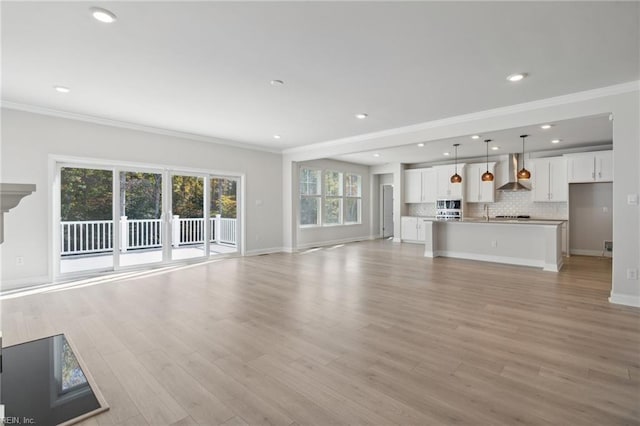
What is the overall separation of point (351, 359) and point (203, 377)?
110cm

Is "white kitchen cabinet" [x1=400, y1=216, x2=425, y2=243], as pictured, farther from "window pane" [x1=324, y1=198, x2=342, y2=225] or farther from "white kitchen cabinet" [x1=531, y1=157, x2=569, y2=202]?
"white kitchen cabinet" [x1=531, y1=157, x2=569, y2=202]

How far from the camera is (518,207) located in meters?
8.65

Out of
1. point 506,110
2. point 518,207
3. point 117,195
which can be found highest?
point 506,110

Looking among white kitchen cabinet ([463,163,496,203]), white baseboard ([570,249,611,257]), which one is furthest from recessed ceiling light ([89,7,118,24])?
white baseboard ([570,249,611,257])

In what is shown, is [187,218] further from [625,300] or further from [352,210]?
[625,300]

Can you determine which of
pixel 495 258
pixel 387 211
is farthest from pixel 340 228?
pixel 495 258

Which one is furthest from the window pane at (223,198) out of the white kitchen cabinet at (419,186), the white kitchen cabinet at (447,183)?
the white kitchen cabinet at (447,183)

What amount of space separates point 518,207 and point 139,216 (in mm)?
9277

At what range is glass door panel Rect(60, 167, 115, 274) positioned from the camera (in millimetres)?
5297

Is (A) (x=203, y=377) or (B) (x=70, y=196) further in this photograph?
(B) (x=70, y=196)

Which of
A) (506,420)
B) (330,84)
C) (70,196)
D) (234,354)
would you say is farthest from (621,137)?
(70,196)

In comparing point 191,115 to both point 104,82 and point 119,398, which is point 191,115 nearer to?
point 104,82

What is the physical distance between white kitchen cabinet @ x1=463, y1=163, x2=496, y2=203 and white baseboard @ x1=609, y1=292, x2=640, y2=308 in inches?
202

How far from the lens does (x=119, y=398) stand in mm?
1981
